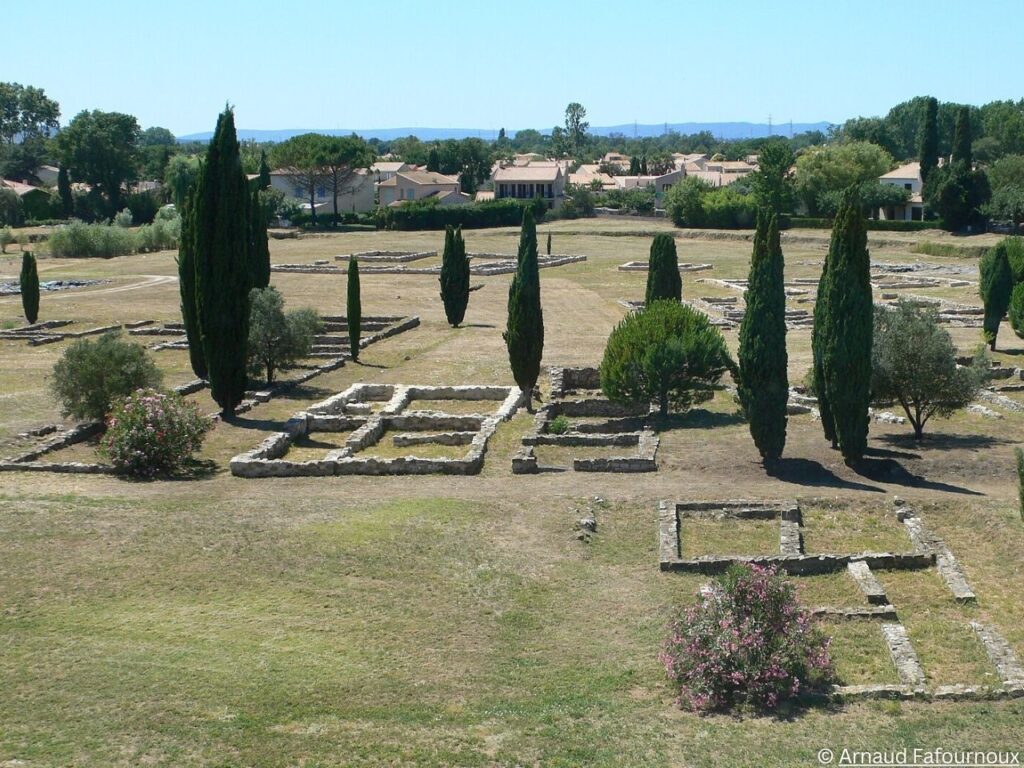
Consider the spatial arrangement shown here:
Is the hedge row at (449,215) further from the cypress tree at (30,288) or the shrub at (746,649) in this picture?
the shrub at (746,649)

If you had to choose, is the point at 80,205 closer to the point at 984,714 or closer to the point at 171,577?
the point at 171,577

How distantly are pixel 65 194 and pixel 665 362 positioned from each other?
293 feet

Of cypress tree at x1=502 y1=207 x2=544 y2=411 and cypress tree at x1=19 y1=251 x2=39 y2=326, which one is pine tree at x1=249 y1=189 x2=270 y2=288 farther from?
cypress tree at x1=502 y1=207 x2=544 y2=411

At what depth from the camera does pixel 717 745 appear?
14852 mm

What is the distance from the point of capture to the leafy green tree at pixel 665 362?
32.0 metres

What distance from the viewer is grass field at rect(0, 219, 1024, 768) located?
49.5ft

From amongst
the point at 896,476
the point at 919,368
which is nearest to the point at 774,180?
the point at 919,368

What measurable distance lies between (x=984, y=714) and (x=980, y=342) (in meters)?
32.5

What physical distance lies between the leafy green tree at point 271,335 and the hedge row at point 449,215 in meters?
59.8

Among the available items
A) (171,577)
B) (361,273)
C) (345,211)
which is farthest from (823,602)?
(345,211)

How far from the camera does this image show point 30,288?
170 feet

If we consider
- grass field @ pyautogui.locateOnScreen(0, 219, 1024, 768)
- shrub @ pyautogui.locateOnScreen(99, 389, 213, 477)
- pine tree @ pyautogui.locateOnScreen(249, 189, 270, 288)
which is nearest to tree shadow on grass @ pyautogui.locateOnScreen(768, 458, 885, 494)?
grass field @ pyautogui.locateOnScreen(0, 219, 1024, 768)

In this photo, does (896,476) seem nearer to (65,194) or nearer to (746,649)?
(746,649)

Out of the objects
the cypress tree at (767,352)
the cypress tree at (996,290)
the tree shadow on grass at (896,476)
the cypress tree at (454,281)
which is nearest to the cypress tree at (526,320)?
the cypress tree at (767,352)
